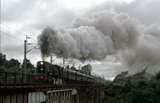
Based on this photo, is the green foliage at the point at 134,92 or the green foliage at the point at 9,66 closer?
the green foliage at the point at 9,66

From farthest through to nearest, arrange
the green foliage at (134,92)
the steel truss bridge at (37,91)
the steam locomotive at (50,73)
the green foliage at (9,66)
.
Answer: the green foliage at (134,92), the green foliage at (9,66), the steam locomotive at (50,73), the steel truss bridge at (37,91)

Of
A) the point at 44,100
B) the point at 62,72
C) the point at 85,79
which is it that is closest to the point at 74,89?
the point at 62,72

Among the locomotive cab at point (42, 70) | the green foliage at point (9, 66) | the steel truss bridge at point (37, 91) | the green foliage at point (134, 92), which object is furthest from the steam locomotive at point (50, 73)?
the green foliage at point (134, 92)

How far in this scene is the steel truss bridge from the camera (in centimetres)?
2191

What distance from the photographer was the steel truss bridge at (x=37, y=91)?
2191 centimetres

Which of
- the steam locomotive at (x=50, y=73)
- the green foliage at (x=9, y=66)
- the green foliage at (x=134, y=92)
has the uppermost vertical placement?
the green foliage at (x=9, y=66)

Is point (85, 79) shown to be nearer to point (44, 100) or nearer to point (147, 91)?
point (44, 100)

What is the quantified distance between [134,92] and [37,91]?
54.7 metres

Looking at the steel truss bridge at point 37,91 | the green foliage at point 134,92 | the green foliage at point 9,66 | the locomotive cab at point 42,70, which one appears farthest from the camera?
the green foliage at point 134,92

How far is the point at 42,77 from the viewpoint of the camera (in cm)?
3684

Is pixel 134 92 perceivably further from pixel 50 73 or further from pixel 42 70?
pixel 42 70

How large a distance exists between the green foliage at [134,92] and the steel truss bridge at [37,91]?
67.4ft

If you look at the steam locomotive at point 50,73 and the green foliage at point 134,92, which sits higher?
the steam locomotive at point 50,73

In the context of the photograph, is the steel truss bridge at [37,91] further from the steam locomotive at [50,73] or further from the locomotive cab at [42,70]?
the locomotive cab at [42,70]
